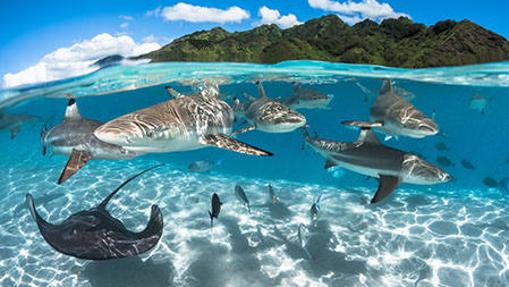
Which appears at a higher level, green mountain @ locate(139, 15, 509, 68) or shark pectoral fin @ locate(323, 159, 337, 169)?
green mountain @ locate(139, 15, 509, 68)

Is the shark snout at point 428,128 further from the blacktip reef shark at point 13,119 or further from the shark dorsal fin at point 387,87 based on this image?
the blacktip reef shark at point 13,119

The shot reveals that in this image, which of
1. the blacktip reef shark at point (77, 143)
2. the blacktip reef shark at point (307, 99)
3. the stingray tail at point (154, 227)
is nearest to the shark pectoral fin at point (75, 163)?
the blacktip reef shark at point (77, 143)

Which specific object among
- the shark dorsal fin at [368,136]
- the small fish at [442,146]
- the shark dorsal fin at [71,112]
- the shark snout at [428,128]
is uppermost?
the shark dorsal fin at [71,112]

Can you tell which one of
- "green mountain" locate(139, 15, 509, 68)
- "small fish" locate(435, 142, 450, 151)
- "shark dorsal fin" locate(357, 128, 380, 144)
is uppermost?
"green mountain" locate(139, 15, 509, 68)

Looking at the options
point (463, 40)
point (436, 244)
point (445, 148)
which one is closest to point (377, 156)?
point (436, 244)

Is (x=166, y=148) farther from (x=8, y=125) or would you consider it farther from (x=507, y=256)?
(x=8, y=125)

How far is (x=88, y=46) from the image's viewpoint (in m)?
11.4

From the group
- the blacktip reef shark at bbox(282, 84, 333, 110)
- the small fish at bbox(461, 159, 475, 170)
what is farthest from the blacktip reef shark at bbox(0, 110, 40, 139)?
the small fish at bbox(461, 159, 475, 170)

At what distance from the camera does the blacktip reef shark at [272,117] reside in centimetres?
707

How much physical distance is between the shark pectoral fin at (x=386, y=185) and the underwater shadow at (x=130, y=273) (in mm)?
4872

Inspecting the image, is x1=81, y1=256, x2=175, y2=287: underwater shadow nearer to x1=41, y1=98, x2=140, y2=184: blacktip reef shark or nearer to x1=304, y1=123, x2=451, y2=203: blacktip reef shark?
x1=41, y1=98, x2=140, y2=184: blacktip reef shark

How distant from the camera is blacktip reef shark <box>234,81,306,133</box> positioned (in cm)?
707

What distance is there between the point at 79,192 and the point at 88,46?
6230 millimetres

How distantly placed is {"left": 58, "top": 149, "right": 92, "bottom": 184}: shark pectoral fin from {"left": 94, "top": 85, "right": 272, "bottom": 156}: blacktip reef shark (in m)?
1.95
